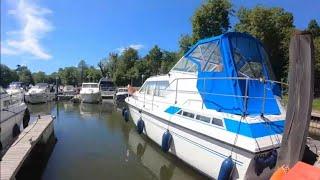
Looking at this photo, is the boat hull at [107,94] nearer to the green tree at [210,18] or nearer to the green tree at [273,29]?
the green tree at [210,18]

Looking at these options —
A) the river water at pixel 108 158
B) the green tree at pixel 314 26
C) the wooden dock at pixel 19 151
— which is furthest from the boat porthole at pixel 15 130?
the green tree at pixel 314 26

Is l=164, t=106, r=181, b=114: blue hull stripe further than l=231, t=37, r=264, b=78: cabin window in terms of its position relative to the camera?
Yes

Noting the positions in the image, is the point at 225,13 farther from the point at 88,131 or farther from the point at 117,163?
the point at 117,163

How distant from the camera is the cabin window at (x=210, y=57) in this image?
1025 cm

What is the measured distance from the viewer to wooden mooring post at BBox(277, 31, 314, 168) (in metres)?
6.43

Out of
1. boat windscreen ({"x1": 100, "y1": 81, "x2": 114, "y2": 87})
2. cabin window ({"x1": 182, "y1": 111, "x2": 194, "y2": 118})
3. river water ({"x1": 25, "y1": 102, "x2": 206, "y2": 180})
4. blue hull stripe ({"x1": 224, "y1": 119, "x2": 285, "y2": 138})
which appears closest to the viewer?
blue hull stripe ({"x1": 224, "y1": 119, "x2": 285, "y2": 138})

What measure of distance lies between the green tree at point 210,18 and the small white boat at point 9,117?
2531cm

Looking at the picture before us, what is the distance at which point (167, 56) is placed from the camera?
212 feet

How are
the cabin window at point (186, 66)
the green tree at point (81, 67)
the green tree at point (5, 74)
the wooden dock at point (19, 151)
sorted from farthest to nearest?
the green tree at point (81, 67), the cabin window at point (186, 66), the wooden dock at point (19, 151), the green tree at point (5, 74)

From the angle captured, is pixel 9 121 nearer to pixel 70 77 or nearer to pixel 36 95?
pixel 36 95

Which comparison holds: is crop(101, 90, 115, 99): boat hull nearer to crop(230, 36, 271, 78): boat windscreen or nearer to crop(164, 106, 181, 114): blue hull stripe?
crop(164, 106, 181, 114): blue hull stripe

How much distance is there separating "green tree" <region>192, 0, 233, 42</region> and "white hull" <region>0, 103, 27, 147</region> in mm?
25711

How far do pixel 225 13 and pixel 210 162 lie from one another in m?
30.2

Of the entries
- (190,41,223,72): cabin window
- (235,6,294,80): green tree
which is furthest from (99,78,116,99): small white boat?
(190,41,223,72): cabin window
